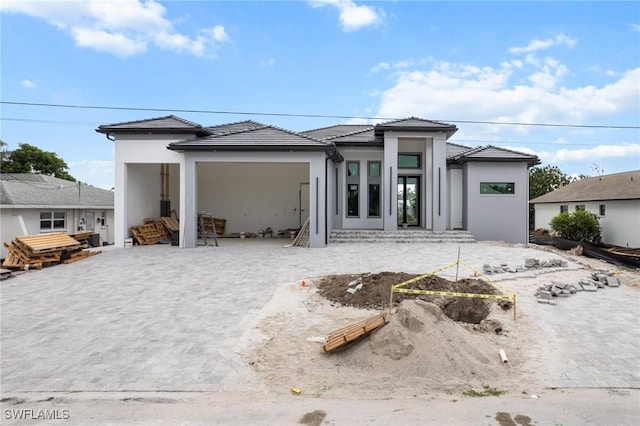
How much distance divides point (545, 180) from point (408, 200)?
24980 millimetres

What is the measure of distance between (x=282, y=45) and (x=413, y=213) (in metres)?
9.89

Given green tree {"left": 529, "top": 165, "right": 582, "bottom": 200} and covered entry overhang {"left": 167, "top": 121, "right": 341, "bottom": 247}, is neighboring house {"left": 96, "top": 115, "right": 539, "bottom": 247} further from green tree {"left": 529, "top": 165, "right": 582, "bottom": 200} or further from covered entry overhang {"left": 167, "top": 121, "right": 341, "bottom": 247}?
green tree {"left": 529, "top": 165, "right": 582, "bottom": 200}

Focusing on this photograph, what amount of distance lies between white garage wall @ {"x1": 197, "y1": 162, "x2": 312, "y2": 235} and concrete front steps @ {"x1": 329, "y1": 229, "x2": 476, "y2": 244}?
164 inches

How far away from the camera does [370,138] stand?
17.0m

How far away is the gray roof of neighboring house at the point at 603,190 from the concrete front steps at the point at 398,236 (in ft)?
34.6

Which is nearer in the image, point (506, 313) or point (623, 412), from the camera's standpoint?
point (623, 412)

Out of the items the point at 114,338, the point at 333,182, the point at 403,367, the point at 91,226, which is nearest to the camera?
the point at 403,367

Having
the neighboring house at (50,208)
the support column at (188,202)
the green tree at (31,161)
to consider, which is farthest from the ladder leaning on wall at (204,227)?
the green tree at (31,161)

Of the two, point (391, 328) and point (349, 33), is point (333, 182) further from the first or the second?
point (391, 328)

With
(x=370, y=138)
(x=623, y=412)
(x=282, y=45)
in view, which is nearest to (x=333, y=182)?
(x=370, y=138)

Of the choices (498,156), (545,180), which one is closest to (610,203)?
(498,156)

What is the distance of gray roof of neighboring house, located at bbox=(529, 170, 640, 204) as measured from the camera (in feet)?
64.2

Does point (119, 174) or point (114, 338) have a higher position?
point (119, 174)

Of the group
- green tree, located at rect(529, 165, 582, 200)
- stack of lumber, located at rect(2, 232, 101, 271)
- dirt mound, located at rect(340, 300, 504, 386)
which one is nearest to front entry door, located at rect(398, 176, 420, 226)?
dirt mound, located at rect(340, 300, 504, 386)
